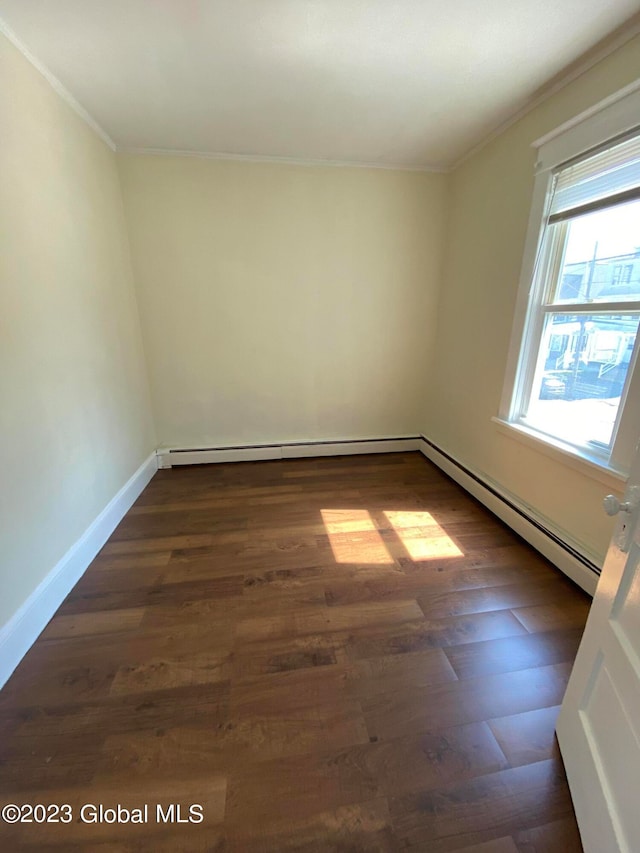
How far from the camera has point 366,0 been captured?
134 centimetres

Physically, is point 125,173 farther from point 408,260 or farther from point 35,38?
point 408,260

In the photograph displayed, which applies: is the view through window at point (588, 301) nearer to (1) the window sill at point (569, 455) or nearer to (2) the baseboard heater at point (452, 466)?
(1) the window sill at point (569, 455)

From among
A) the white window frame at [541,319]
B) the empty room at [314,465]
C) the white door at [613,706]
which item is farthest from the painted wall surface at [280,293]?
the white door at [613,706]

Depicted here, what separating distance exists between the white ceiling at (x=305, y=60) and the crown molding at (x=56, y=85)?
0.10 ft

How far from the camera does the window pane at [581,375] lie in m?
1.67

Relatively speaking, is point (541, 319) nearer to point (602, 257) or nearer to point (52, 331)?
point (602, 257)

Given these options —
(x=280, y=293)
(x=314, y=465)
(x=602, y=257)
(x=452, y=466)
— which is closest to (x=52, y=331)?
(x=280, y=293)

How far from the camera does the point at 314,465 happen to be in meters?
3.26

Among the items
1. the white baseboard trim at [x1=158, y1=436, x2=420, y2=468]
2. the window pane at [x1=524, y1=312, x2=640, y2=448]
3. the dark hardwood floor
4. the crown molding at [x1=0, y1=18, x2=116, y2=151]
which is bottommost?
the dark hardwood floor

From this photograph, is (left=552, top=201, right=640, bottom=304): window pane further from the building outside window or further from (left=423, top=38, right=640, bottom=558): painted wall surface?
(left=423, top=38, right=640, bottom=558): painted wall surface

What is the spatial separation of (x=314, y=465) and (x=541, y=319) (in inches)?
80.1

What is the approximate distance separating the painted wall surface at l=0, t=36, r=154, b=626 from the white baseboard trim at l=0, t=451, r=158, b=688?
4cm

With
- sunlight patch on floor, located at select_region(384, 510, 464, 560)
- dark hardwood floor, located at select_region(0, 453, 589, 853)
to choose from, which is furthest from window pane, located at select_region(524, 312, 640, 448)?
sunlight patch on floor, located at select_region(384, 510, 464, 560)

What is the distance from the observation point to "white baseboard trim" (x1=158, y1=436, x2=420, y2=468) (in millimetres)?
3215
